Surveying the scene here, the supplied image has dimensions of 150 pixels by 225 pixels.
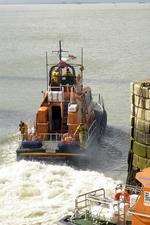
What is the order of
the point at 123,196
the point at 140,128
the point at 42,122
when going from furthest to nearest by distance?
the point at 42,122 → the point at 140,128 → the point at 123,196

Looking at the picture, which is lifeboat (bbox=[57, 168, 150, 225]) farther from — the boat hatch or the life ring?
the boat hatch

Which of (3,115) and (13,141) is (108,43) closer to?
(3,115)

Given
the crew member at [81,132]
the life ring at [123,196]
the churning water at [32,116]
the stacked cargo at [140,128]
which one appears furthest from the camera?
the crew member at [81,132]

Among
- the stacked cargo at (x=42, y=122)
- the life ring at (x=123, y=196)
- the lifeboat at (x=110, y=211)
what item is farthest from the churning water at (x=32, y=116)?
the life ring at (x=123, y=196)

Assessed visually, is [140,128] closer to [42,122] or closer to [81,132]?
[81,132]

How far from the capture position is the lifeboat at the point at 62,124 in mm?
25047

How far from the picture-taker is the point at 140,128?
1862 cm

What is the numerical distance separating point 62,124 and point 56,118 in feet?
1.66

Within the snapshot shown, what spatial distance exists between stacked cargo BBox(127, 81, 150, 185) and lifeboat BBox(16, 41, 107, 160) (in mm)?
6056

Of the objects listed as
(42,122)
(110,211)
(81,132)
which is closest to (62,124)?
(42,122)

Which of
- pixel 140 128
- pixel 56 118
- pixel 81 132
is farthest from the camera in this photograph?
pixel 56 118

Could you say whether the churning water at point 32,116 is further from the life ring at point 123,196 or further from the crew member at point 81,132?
the life ring at point 123,196

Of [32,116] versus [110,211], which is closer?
[110,211]

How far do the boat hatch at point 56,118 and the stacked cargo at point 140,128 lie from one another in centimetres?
880
